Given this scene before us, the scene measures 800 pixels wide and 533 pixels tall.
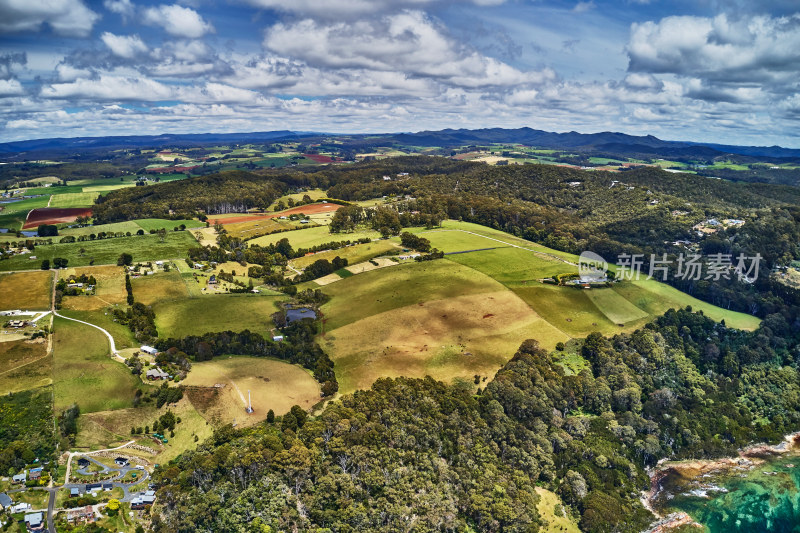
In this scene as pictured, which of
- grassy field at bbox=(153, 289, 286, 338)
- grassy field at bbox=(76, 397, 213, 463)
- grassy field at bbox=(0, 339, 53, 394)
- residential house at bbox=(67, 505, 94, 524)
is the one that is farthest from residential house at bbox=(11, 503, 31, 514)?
grassy field at bbox=(153, 289, 286, 338)

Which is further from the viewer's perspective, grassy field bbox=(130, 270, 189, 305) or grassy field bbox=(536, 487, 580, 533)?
grassy field bbox=(130, 270, 189, 305)

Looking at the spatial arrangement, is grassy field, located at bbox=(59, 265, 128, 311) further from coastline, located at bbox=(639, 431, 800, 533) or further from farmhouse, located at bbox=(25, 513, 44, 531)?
coastline, located at bbox=(639, 431, 800, 533)

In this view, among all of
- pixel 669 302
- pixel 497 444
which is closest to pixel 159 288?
pixel 497 444

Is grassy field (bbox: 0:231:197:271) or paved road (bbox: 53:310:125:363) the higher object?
grassy field (bbox: 0:231:197:271)

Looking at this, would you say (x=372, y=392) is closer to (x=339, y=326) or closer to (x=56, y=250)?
(x=339, y=326)

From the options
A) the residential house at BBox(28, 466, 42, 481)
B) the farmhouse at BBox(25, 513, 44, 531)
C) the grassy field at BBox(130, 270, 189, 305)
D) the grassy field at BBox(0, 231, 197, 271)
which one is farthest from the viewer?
the grassy field at BBox(0, 231, 197, 271)

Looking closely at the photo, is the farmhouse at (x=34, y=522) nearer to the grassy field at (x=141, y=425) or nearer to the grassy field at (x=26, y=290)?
the grassy field at (x=141, y=425)

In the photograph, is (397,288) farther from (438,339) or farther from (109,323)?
(109,323)

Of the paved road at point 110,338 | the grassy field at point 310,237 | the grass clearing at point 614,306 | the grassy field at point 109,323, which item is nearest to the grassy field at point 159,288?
the grassy field at point 109,323
